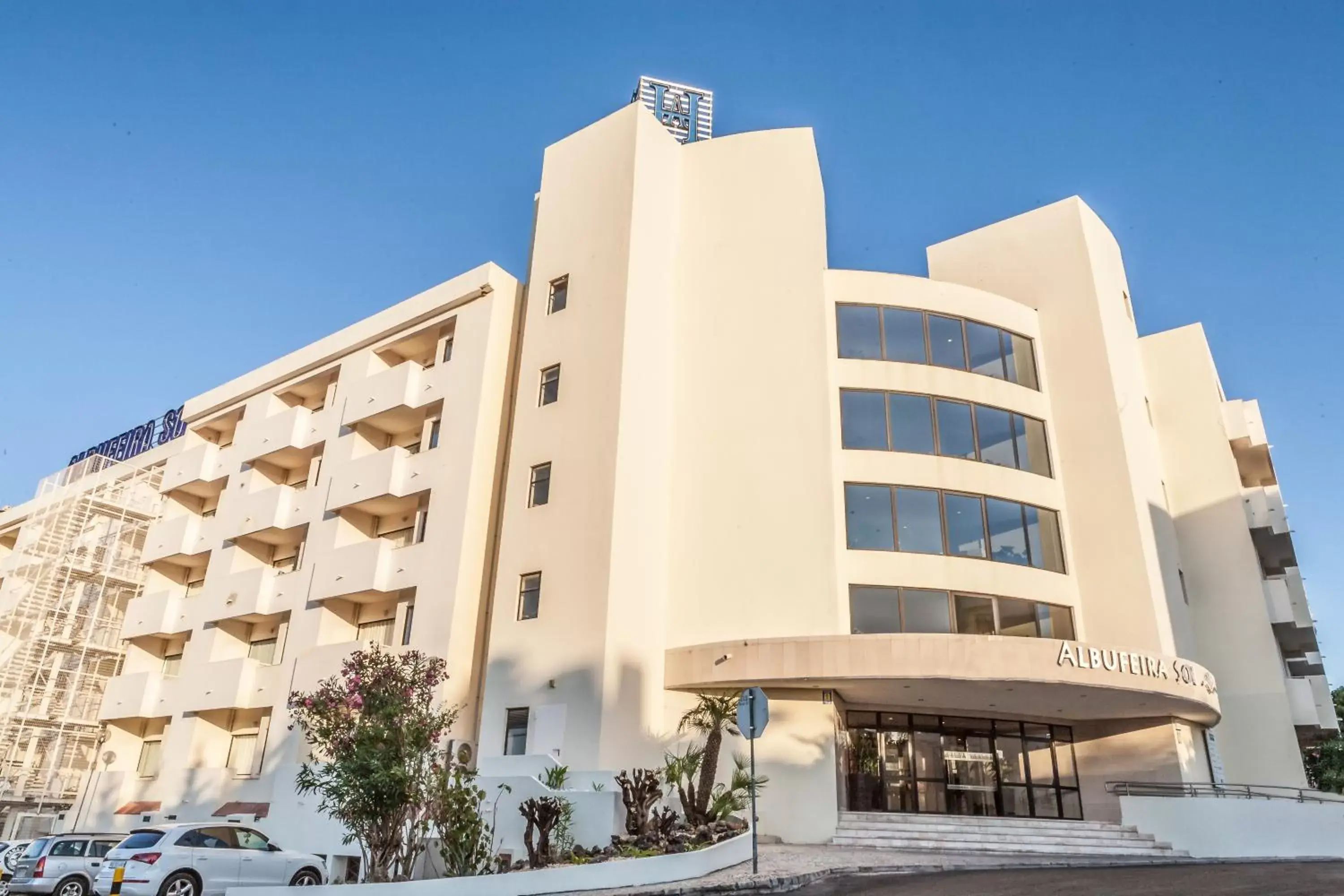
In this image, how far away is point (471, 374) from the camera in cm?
3002

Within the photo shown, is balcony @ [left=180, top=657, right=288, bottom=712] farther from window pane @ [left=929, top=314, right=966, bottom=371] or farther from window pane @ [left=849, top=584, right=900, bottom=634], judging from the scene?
window pane @ [left=929, top=314, right=966, bottom=371]

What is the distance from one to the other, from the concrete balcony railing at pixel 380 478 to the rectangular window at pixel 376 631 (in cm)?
388

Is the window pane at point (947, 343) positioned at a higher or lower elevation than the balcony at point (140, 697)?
higher

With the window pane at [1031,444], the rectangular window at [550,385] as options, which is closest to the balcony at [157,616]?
the rectangular window at [550,385]

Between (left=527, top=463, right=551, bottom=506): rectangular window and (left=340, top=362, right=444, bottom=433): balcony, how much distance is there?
5870 millimetres

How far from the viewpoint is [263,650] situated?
34.0 metres

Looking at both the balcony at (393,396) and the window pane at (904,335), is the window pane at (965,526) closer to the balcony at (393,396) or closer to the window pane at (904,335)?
the window pane at (904,335)

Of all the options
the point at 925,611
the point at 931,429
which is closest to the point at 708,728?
the point at 925,611

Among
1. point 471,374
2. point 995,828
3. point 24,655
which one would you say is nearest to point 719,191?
point 471,374

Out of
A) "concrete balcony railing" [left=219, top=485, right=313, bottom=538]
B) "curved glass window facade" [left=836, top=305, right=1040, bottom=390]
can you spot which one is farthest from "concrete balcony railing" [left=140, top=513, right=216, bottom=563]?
"curved glass window facade" [left=836, top=305, right=1040, bottom=390]

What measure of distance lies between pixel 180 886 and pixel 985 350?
24.6 metres

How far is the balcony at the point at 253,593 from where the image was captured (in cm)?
3206

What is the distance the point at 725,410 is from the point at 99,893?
17888 mm

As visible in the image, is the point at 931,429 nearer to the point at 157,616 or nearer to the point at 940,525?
the point at 940,525
